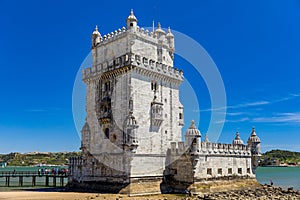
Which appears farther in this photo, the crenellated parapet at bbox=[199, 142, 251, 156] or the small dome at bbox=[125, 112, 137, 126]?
the crenellated parapet at bbox=[199, 142, 251, 156]

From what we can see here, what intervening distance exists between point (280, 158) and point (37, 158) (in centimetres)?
11763

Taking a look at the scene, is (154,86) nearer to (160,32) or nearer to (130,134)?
(130,134)

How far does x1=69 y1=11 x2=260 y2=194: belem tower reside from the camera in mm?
31844

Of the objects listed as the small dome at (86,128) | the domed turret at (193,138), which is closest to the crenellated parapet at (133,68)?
the small dome at (86,128)

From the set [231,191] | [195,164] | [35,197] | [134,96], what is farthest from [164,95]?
[35,197]

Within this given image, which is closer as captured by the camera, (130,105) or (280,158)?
(130,105)

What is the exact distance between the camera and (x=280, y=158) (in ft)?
526

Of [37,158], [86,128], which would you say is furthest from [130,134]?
[37,158]

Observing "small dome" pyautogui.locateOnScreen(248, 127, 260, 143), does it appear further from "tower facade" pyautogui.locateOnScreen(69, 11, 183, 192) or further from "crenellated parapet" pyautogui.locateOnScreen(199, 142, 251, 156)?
"tower facade" pyautogui.locateOnScreen(69, 11, 183, 192)

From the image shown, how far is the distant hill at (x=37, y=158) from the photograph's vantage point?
158750 millimetres

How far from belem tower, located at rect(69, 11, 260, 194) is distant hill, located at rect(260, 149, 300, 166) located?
127m

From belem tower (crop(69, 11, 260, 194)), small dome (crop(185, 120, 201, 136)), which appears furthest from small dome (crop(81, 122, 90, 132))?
small dome (crop(185, 120, 201, 136))

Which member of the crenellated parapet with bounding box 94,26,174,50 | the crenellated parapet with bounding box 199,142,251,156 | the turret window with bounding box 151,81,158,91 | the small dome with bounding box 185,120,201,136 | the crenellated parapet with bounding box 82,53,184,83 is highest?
the crenellated parapet with bounding box 94,26,174,50

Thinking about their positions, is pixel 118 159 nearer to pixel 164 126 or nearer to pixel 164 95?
pixel 164 126
